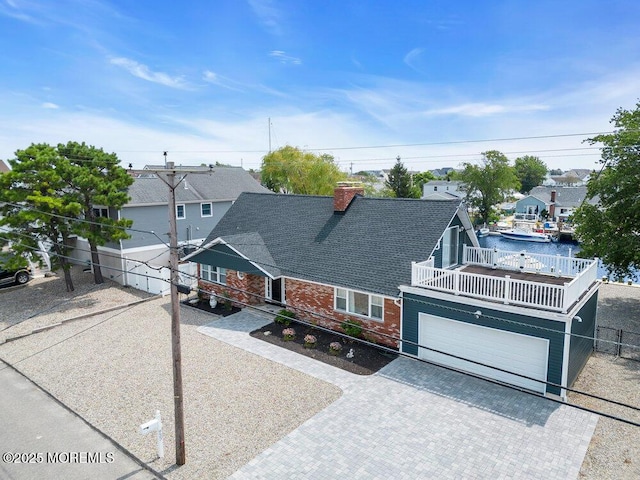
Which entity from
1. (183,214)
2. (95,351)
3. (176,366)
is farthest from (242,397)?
(183,214)

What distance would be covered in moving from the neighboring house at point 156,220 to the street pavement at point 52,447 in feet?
39.1

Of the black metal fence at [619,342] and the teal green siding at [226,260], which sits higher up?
the teal green siding at [226,260]

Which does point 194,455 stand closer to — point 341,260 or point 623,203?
point 341,260

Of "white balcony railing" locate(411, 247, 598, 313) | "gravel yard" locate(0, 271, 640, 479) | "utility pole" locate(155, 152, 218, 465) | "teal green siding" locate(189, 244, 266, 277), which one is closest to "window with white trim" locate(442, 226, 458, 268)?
"white balcony railing" locate(411, 247, 598, 313)

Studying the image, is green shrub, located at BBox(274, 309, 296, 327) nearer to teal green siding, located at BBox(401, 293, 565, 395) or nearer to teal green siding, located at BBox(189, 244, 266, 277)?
teal green siding, located at BBox(189, 244, 266, 277)

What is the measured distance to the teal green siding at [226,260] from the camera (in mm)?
20281

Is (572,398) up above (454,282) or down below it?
below

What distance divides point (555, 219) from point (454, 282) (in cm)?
6684

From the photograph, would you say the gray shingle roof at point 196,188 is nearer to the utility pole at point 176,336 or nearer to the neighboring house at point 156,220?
the neighboring house at point 156,220

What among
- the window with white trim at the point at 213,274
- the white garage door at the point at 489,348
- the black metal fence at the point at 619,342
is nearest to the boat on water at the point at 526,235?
the black metal fence at the point at 619,342

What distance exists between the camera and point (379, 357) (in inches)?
627

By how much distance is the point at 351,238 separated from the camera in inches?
776
